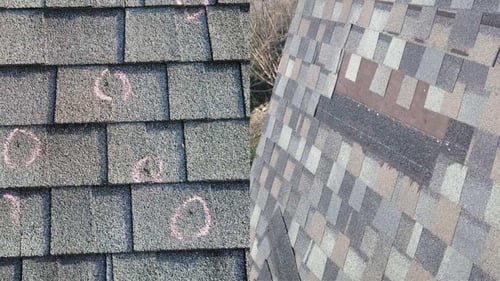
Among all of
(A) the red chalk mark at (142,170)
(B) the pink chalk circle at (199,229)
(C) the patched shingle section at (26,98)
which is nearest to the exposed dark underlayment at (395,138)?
(B) the pink chalk circle at (199,229)

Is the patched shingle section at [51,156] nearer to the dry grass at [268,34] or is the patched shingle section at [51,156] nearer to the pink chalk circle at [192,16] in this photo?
the pink chalk circle at [192,16]

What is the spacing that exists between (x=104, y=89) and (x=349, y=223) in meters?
1.70

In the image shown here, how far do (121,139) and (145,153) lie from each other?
0.09m

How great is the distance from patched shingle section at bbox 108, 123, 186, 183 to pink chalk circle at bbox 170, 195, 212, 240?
0.09 m

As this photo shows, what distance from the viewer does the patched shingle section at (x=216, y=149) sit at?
111 inches

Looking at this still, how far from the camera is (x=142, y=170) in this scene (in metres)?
2.81

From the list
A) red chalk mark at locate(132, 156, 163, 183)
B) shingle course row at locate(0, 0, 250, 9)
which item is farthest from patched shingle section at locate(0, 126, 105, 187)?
shingle course row at locate(0, 0, 250, 9)

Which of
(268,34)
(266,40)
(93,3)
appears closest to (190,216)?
(93,3)

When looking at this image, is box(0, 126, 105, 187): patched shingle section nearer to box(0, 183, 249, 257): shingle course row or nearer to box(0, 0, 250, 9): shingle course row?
box(0, 183, 249, 257): shingle course row

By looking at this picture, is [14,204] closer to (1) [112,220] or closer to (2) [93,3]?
(1) [112,220]

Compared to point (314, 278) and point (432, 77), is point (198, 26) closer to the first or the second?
point (432, 77)

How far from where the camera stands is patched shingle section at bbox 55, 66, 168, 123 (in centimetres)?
280

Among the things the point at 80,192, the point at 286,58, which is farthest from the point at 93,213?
the point at 286,58

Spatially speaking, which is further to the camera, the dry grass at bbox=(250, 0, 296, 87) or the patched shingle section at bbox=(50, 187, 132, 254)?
the dry grass at bbox=(250, 0, 296, 87)
